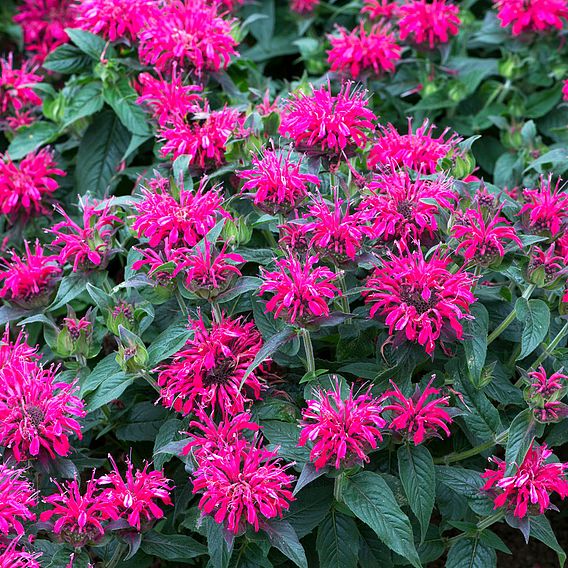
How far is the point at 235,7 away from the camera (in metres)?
2.92

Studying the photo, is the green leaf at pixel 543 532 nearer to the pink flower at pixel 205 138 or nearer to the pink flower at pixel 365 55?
the pink flower at pixel 205 138

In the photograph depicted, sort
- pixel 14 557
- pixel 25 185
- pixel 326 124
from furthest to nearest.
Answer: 1. pixel 25 185
2. pixel 326 124
3. pixel 14 557

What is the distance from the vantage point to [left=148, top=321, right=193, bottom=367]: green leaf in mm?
1605

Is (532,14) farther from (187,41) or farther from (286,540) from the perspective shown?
(286,540)

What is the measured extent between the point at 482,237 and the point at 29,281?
37.9 inches

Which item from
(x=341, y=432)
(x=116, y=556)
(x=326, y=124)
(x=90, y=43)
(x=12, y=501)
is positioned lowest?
(x=116, y=556)

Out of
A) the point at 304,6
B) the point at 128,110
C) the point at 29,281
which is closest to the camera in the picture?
the point at 29,281

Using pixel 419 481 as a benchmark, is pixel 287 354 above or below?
above

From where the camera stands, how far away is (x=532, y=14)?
2.46m

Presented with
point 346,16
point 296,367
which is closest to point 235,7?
point 346,16

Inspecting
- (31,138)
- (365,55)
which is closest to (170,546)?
(31,138)

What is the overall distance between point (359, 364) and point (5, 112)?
1.44 m

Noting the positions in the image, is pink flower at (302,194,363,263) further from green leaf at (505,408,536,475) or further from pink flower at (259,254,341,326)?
green leaf at (505,408,536,475)

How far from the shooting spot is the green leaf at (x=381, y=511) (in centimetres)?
146
